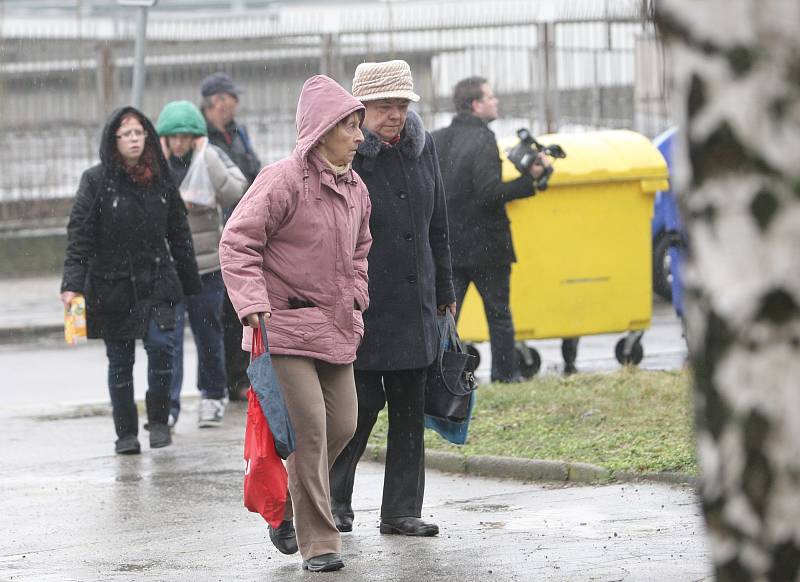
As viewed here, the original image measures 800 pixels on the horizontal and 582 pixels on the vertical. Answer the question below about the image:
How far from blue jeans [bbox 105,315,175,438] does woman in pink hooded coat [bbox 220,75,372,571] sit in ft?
9.75

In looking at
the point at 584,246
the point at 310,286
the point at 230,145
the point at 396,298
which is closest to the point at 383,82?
the point at 396,298

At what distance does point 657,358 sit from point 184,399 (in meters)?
3.58

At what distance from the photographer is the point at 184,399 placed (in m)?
11.3

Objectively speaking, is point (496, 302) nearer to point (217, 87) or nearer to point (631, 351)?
point (631, 351)

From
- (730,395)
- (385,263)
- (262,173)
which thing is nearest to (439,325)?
(385,263)

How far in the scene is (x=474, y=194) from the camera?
10.6m

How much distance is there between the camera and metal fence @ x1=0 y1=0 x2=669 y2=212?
18094 mm

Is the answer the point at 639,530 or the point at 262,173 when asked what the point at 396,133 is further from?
the point at 639,530

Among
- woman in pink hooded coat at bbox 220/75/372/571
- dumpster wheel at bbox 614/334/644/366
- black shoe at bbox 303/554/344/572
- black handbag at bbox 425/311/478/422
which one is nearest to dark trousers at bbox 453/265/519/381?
dumpster wheel at bbox 614/334/644/366

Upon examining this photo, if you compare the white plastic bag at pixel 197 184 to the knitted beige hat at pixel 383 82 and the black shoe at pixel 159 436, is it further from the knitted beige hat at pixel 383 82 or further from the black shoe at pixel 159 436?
the knitted beige hat at pixel 383 82

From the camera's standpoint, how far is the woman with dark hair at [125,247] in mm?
8898

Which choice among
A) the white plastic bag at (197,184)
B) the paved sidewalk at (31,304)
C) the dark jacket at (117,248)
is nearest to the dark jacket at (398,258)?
the dark jacket at (117,248)

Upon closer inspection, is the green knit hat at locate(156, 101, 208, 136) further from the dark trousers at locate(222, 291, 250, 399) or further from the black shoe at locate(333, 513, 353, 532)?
the black shoe at locate(333, 513, 353, 532)

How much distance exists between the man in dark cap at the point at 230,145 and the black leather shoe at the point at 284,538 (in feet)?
15.3
